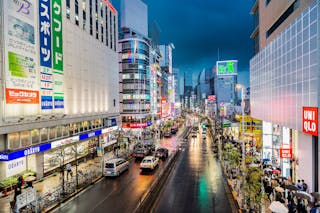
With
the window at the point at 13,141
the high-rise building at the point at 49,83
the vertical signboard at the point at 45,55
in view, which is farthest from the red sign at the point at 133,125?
the window at the point at 13,141

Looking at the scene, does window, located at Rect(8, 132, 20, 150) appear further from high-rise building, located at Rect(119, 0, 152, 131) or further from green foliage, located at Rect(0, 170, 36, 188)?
high-rise building, located at Rect(119, 0, 152, 131)

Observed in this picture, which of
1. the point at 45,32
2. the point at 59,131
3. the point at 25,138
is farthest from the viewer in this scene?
the point at 59,131

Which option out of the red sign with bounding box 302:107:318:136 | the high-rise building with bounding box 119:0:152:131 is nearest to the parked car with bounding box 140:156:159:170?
the red sign with bounding box 302:107:318:136

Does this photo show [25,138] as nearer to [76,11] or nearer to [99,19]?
[76,11]

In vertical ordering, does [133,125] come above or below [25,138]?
below

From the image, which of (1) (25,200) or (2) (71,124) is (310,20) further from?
(2) (71,124)

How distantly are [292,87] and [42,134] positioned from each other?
24625 mm

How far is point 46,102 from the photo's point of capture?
23.3 metres

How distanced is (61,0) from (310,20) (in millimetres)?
25366

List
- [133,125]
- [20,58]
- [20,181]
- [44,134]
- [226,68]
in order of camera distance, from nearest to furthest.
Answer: [20,181] < [20,58] < [44,134] < [133,125] < [226,68]

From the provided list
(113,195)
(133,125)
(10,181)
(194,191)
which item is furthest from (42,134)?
(133,125)

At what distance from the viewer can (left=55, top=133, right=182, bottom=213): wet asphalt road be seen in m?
16.3

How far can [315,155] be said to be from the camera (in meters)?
17.2

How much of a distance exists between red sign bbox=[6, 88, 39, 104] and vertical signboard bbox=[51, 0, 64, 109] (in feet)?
12.0
